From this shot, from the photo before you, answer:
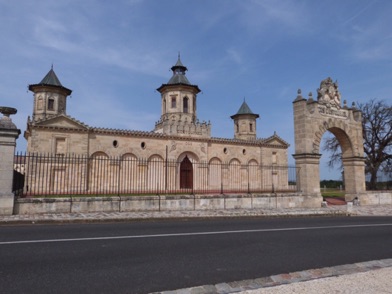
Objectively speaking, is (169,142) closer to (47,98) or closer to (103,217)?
(47,98)

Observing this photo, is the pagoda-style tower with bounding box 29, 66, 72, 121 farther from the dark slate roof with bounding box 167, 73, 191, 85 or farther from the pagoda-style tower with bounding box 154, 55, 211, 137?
the dark slate roof with bounding box 167, 73, 191, 85

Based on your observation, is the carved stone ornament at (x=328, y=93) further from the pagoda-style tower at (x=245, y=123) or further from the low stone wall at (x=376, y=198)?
the pagoda-style tower at (x=245, y=123)

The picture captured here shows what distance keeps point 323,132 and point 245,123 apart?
80.4ft

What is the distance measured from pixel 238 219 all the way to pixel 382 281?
8155 mm

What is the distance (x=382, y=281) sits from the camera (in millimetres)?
3926

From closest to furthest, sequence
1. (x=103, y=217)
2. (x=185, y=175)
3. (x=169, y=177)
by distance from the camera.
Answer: (x=103, y=217) < (x=169, y=177) < (x=185, y=175)

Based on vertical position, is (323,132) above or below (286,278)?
above

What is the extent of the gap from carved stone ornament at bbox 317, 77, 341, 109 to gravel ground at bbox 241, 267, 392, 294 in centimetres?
1602

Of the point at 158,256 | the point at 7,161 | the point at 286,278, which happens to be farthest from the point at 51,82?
the point at 286,278

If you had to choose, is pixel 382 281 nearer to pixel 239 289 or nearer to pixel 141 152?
pixel 239 289

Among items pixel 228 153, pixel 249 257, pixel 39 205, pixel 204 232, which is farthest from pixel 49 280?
pixel 228 153

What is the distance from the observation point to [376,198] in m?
20.1

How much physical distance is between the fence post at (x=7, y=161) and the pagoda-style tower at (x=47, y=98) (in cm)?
2030

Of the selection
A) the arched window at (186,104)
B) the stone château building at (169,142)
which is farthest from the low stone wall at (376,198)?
the arched window at (186,104)
